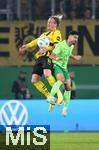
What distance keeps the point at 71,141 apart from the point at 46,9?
393 inches

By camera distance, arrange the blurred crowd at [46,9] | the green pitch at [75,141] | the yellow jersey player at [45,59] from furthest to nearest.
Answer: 1. the blurred crowd at [46,9]
2. the yellow jersey player at [45,59]
3. the green pitch at [75,141]

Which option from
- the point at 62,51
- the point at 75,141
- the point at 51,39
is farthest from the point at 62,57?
the point at 75,141

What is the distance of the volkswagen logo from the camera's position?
24.3 m

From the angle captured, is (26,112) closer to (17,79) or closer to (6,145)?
(17,79)

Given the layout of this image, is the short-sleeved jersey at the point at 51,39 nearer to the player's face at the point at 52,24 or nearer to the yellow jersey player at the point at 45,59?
the yellow jersey player at the point at 45,59

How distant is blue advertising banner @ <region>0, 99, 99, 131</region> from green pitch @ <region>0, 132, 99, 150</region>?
53.8 inches

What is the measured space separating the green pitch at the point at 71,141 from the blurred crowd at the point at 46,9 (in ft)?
22.1

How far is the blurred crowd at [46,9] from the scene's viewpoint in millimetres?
28812

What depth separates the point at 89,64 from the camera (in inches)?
1154

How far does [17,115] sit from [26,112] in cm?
36

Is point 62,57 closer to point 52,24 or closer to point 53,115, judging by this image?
point 52,24

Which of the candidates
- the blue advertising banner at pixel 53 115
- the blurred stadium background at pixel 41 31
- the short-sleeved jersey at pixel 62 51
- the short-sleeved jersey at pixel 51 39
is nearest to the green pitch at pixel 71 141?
the blue advertising banner at pixel 53 115

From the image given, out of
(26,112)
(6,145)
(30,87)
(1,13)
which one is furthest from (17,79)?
(6,145)

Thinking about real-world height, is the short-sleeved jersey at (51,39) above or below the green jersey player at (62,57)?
above
